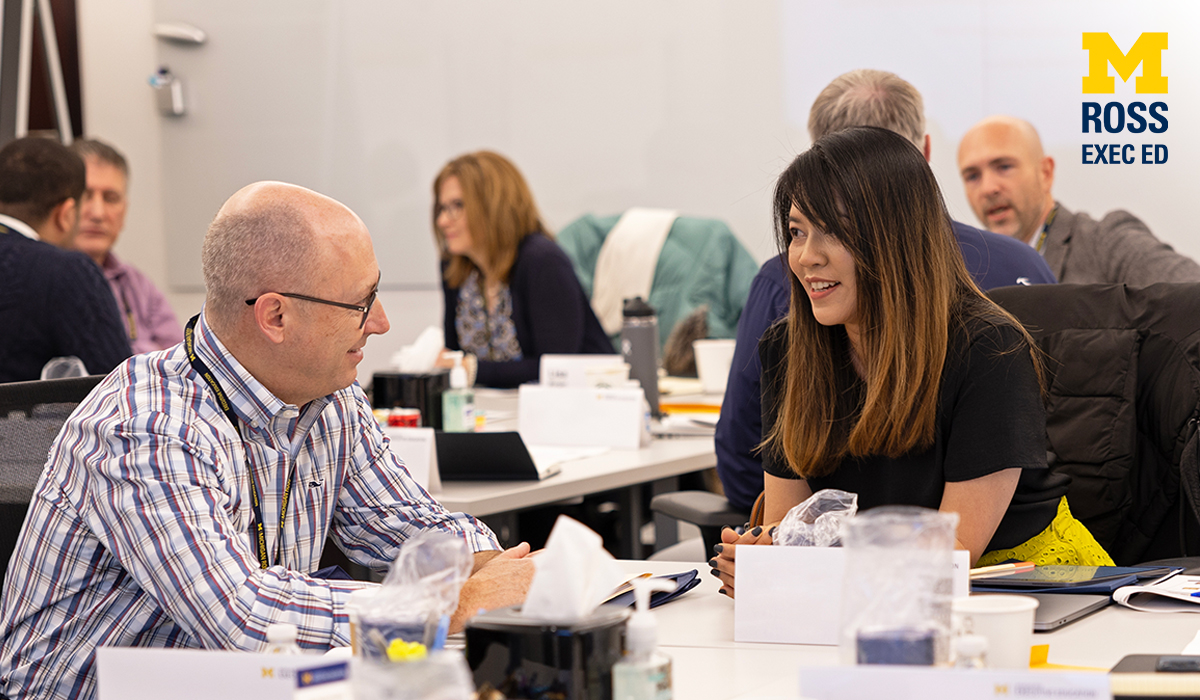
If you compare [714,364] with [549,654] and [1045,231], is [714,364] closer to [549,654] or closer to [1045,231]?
[1045,231]

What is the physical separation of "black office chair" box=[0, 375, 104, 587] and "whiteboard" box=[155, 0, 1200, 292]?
353 centimetres

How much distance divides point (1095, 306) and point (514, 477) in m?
1.27

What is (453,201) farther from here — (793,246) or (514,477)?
(793,246)

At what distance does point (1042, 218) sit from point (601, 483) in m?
2.39

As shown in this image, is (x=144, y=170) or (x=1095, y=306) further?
(x=144, y=170)

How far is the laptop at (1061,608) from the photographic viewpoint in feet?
4.44

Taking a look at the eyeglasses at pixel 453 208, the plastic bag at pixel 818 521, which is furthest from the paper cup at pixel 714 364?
the plastic bag at pixel 818 521

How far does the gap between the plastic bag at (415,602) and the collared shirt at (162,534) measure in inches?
10.8

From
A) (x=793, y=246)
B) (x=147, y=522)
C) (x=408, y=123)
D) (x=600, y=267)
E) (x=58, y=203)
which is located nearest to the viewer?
(x=147, y=522)

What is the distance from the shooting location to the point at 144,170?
748cm

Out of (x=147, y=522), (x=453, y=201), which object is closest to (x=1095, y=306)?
(x=147, y=522)

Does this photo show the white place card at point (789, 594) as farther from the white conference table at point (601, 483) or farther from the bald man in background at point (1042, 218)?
the bald man in background at point (1042, 218)

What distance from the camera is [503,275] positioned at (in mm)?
4406

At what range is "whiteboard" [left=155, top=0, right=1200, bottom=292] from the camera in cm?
505
